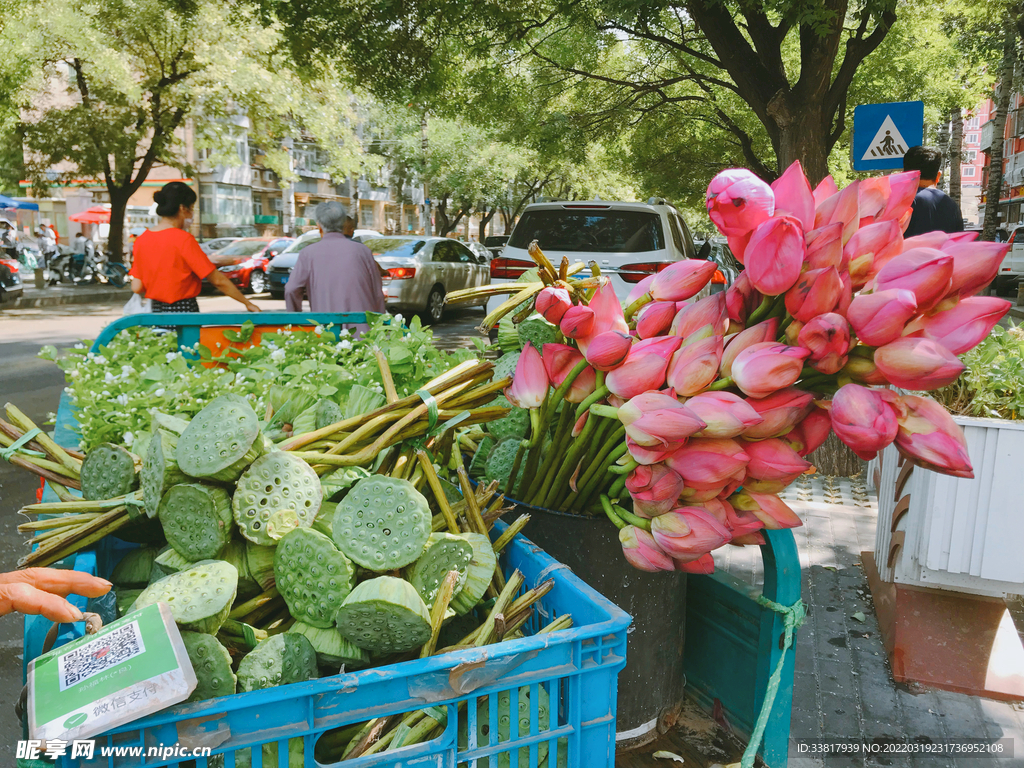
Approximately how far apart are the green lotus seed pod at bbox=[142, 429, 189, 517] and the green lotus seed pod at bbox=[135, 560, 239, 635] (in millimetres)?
143

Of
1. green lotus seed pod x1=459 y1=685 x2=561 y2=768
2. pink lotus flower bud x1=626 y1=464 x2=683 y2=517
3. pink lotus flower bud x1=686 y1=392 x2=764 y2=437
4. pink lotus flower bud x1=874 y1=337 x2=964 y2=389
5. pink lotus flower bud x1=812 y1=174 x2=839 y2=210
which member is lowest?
green lotus seed pod x1=459 y1=685 x2=561 y2=768

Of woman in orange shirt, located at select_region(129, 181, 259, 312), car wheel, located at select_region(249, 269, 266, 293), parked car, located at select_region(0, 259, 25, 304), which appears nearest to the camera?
woman in orange shirt, located at select_region(129, 181, 259, 312)

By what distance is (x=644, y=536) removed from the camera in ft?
4.29

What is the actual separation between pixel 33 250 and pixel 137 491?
98.0 ft

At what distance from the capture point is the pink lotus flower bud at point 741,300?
124 cm

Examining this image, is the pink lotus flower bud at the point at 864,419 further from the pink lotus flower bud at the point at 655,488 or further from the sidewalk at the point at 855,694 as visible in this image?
the sidewalk at the point at 855,694

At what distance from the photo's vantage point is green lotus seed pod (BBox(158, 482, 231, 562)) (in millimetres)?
1251

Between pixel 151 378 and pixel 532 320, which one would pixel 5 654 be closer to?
pixel 151 378

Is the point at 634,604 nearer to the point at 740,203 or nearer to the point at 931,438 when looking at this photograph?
the point at 931,438

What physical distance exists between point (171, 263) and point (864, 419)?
4.30 metres

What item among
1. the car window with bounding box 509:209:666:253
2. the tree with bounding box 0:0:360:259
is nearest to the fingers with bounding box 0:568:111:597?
the car window with bounding box 509:209:666:253

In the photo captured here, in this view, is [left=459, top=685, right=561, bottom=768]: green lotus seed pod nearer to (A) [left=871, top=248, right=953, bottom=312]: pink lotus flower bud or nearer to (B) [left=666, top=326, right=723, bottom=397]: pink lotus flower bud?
(B) [left=666, top=326, right=723, bottom=397]: pink lotus flower bud

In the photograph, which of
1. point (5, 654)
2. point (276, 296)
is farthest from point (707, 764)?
point (276, 296)

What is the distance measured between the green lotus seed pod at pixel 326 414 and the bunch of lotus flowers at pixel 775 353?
23.0 inches
